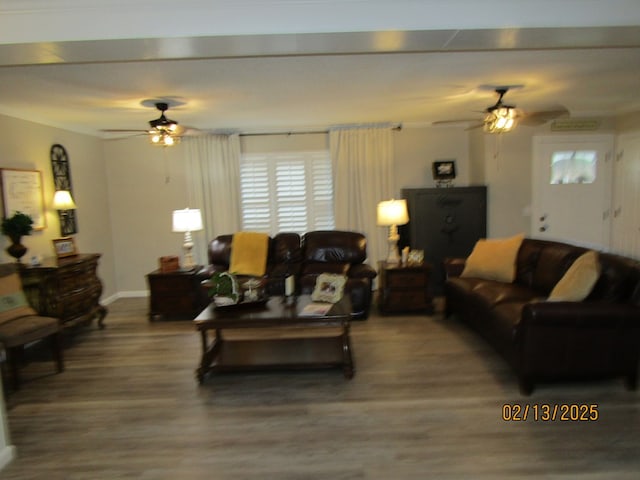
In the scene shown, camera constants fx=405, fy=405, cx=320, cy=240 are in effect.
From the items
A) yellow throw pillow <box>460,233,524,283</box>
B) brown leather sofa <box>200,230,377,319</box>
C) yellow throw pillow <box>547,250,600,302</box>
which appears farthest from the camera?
brown leather sofa <box>200,230,377,319</box>

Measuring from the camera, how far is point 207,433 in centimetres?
261

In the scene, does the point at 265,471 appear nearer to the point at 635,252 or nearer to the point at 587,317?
the point at 587,317

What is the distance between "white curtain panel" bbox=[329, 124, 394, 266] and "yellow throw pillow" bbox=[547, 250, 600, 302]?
3.12 metres

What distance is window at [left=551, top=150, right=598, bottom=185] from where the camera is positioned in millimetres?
5629

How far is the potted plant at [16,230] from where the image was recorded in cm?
380

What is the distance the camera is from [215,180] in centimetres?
593

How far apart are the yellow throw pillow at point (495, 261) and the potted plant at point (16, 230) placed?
450 cm

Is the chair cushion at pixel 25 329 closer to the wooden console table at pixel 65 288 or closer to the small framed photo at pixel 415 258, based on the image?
the wooden console table at pixel 65 288

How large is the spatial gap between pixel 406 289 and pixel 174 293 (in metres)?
2.79

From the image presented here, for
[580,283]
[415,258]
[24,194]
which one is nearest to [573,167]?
[415,258]

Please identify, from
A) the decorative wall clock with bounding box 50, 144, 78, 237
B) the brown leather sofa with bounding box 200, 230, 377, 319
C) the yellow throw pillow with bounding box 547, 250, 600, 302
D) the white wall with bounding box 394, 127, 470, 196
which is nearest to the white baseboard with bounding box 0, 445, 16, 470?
the brown leather sofa with bounding box 200, 230, 377, 319

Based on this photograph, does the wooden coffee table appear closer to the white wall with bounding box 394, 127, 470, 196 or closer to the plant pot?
the plant pot

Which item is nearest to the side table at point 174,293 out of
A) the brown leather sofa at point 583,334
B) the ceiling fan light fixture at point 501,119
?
the brown leather sofa at point 583,334

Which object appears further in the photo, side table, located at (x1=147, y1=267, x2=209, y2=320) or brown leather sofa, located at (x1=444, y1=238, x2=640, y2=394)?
side table, located at (x1=147, y1=267, x2=209, y2=320)
